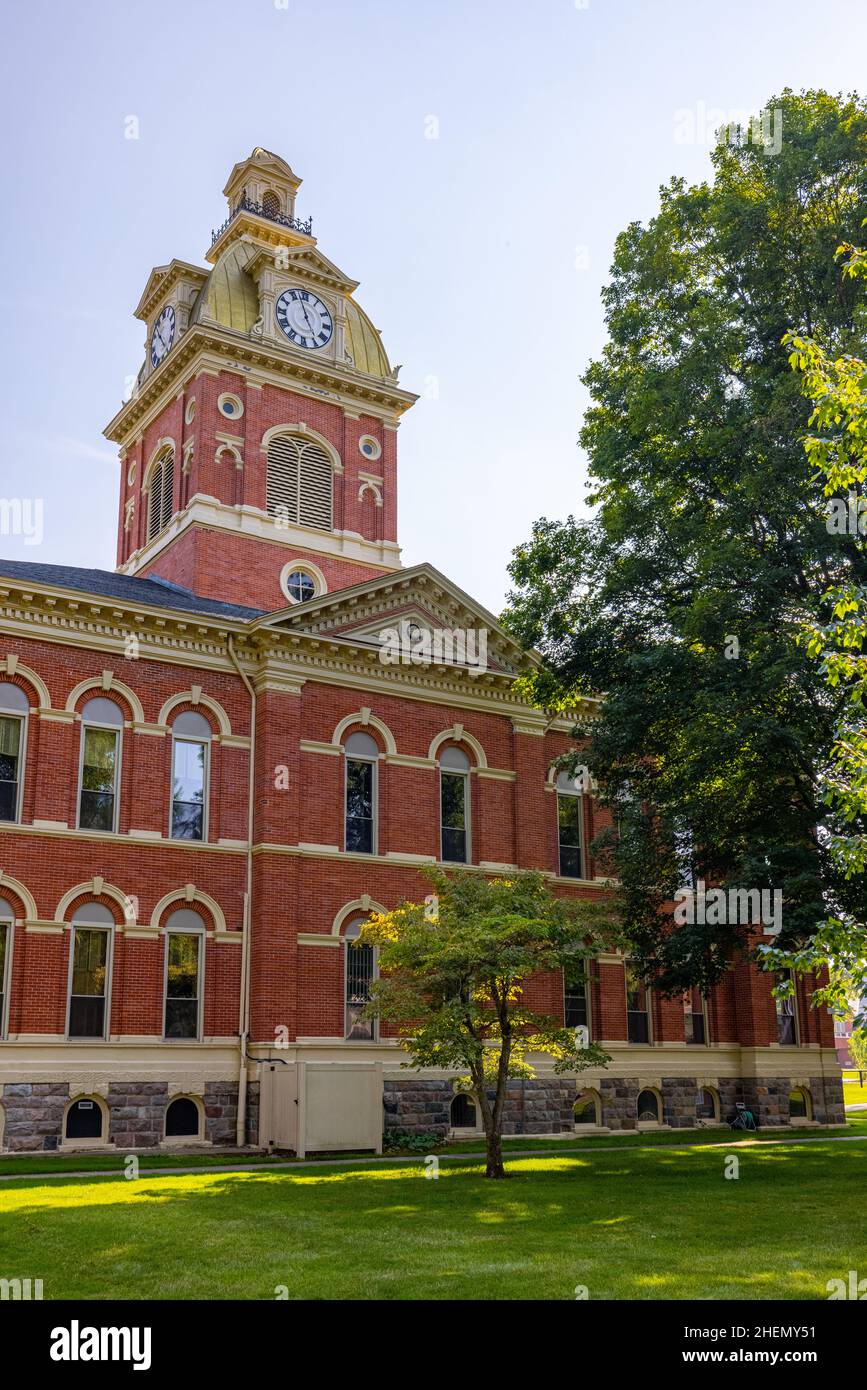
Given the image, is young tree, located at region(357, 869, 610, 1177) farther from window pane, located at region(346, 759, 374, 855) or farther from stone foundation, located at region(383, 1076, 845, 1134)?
window pane, located at region(346, 759, 374, 855)

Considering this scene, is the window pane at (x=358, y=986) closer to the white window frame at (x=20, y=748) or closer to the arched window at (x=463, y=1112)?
the arched window at (x=463, y=1112)

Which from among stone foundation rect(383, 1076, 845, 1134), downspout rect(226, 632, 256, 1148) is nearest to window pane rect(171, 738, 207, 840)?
downspout rect(226, 632, 256, 1148)

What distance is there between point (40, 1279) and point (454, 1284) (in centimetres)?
357

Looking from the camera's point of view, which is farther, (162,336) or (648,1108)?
(162,336)

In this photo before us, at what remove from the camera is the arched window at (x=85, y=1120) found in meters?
24.9

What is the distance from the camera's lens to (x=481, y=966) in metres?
20.5

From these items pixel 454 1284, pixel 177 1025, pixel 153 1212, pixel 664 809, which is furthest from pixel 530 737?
pixel 454 1284

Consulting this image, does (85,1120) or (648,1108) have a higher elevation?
(85,1120)

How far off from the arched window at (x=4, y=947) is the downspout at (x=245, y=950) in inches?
196

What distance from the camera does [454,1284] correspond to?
1090 centimetres

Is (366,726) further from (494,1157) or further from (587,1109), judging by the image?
(494,1157)

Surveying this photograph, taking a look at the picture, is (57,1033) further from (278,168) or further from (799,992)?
(278,168)

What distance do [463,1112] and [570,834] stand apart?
8095 mm

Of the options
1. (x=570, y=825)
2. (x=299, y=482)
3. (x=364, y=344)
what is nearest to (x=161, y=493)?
(x=299, y=482)
